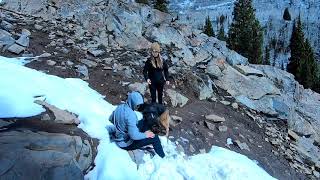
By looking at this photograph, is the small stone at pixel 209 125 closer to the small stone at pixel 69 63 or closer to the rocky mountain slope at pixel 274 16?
the small stone at pixel 69 63

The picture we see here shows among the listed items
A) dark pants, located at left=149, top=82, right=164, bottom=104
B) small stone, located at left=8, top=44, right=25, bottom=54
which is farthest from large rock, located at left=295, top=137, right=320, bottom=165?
small stone, located at left=8, top=44, right=25, bottom=54

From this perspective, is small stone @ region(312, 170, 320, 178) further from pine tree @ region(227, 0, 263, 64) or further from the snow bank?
pine tree @ region(227, 0, 263, 64)

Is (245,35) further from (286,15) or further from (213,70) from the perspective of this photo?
(286,15)

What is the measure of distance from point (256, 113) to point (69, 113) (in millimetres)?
8217

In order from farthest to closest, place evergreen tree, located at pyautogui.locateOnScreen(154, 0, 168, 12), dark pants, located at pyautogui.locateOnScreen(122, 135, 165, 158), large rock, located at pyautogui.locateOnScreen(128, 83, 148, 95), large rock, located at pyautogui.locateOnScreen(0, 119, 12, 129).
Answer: evergreen tree, located at pyautogui.locateOnScreen(154, 0, 168, 12), large rock, located at pyautogui.locateOnScreen(128, 83, 148, 95), dark pants, located at pyautogui.locateOnScreen(122, 135, 165, 158), large rock, located at pyautogui.locateOnScreen(0, 119, 12, 129)

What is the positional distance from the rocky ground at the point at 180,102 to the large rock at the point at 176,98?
42 mm

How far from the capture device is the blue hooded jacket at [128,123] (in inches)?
424

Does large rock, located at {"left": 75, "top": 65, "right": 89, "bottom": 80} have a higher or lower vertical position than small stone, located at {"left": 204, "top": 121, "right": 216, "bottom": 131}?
higher

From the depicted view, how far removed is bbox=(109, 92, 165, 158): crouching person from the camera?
1078 cm

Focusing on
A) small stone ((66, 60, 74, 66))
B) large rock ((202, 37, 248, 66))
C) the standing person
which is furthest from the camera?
large rock ((202, 37, 248, 66))

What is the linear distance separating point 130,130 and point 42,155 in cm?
224

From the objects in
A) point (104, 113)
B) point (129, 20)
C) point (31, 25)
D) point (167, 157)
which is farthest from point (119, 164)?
point (129, 20)

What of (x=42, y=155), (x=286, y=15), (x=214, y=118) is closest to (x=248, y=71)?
(x=214, y=118)

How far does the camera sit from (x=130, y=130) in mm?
10758
